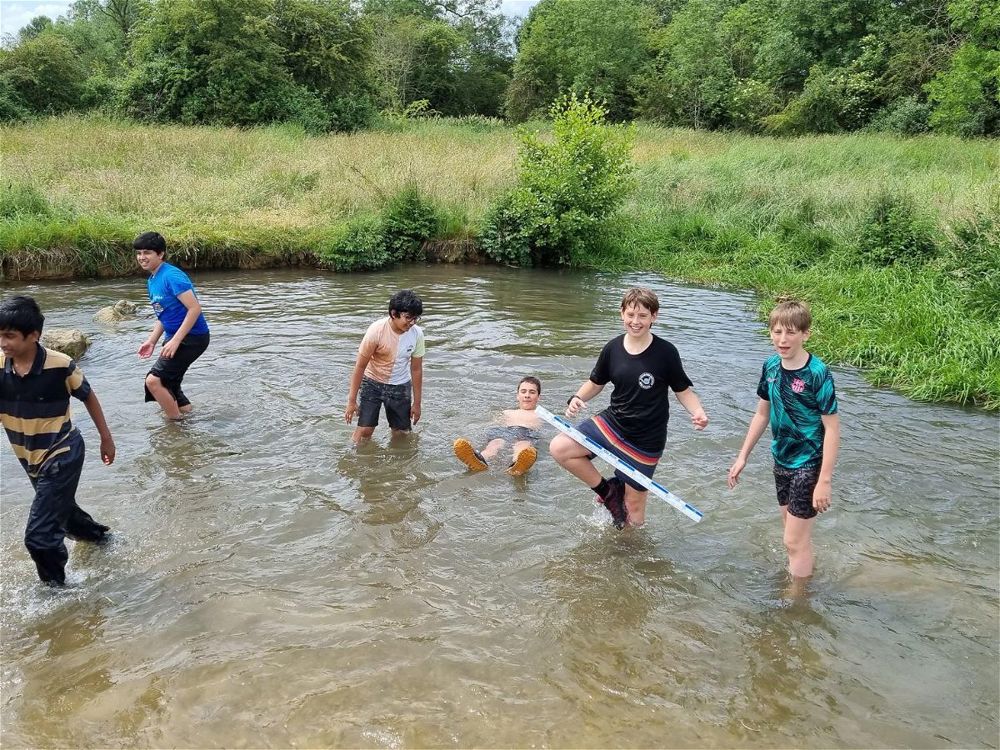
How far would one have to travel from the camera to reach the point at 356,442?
6.69 metres

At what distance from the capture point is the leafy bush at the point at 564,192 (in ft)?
52.8

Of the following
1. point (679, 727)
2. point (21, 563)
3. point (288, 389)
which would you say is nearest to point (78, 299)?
point (288, 389)

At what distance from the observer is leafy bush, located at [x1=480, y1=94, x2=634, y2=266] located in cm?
1609

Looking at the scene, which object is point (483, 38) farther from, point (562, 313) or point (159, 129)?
point (562, 313)

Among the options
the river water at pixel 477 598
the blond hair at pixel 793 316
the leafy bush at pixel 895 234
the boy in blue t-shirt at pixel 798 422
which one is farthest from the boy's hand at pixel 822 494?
the leafy bush at pixel 895 234

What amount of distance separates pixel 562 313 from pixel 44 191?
35.4 feet

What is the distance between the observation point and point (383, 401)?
6477 mm

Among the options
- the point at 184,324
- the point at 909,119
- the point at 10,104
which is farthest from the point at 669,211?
the point at 10,104

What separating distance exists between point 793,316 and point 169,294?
5.55 meters

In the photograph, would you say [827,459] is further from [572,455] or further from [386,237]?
[386,237]

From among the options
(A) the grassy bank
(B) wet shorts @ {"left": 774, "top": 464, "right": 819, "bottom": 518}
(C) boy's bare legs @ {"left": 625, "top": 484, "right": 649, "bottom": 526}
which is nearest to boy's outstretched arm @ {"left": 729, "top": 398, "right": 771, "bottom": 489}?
(B) wet shorts @ {"left": 774, "top": 464, "right": 819, "bottom": 518}

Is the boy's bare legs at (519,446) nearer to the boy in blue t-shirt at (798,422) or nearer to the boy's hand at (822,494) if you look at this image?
the boy in blue t-shirt at (798,422)

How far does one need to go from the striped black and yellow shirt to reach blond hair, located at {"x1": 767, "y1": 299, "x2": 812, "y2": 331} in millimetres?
3933

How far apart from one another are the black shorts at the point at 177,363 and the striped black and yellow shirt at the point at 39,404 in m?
2.72
